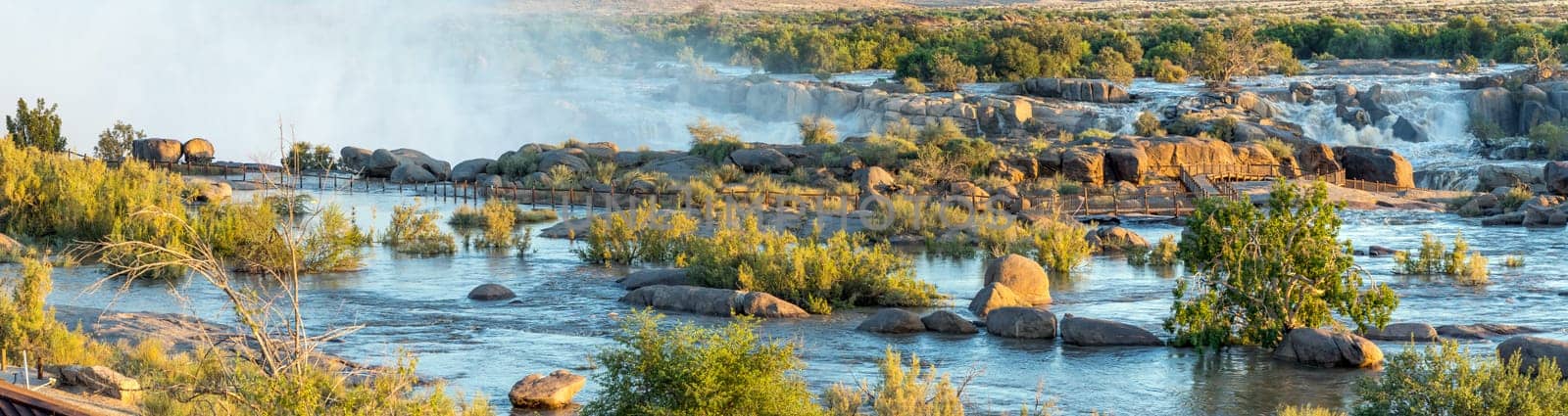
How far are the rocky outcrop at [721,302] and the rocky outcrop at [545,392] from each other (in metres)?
4.63

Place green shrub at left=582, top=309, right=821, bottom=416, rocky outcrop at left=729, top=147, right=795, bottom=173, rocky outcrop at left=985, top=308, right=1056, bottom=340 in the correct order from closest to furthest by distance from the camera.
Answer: green shrub at left=582, top=309, right=821, bottom=416, rocky outcrop at left=985, top=308, right=1056, bottom=340, rocky outcrop at left=729, top=147, right=795, bottom=173

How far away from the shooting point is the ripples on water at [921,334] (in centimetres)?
1288

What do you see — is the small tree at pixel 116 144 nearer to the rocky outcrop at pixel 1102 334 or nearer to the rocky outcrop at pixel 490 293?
the rocky outcrop at pixel 490 293

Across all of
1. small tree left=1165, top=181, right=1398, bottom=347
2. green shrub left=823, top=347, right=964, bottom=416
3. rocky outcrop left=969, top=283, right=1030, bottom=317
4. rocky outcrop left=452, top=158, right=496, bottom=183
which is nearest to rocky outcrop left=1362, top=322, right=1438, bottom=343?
small tree left=1165, top=181, right=1398, bottom=347

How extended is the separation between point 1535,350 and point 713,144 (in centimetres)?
2970

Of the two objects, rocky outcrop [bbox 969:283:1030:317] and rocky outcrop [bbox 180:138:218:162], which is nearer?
rocky outcrop [bbox 969:283:1030:317]

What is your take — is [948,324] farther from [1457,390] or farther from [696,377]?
[696,377]

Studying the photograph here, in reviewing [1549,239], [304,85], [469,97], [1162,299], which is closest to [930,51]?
[469,97]

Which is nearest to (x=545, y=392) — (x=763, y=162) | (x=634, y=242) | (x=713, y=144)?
(x=634, y=242)

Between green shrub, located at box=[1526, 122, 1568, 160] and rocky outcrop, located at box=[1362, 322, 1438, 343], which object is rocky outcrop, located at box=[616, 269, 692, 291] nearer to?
rocky outcrop, located at box=[1362, 322, 1438, 343]

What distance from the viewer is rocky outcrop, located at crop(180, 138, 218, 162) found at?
4481 cm

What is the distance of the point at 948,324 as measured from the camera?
1576 centimetres

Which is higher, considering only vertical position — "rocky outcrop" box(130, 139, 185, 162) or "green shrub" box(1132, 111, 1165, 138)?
"green shrub" box(1132, 111, 1165, 138)

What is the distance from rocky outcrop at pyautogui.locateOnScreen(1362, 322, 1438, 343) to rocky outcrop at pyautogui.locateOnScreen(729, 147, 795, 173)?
2383 cm
